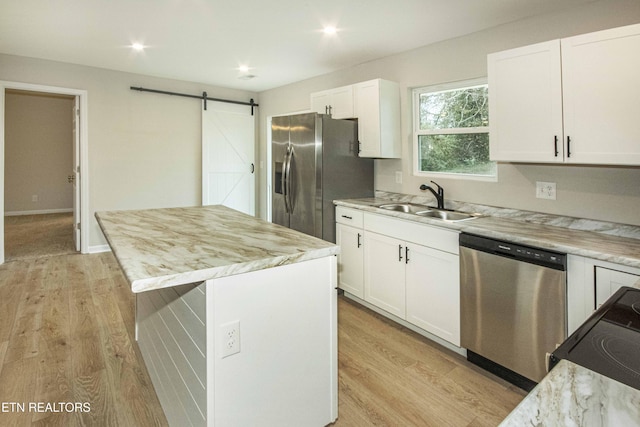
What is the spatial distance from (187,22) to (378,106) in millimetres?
1822

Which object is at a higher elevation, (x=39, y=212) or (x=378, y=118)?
(x=378, y=118)

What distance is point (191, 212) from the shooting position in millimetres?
2785

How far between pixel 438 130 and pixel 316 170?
1205 millimetres

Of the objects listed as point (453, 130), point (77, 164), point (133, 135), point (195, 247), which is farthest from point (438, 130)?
point (77, 164)

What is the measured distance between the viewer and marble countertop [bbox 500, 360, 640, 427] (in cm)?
66

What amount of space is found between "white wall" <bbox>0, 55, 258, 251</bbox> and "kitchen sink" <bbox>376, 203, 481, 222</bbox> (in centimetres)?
350

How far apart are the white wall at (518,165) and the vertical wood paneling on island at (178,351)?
249 cm

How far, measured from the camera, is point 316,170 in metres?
3.50

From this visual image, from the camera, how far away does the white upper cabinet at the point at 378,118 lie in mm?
3545

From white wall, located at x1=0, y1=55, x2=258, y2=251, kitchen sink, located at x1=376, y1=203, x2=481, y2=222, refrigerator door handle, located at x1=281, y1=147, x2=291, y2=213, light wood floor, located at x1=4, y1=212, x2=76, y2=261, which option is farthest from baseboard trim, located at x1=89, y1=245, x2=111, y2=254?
kitchen sink, located at x1=376, y1=203, x2=481, y2=222

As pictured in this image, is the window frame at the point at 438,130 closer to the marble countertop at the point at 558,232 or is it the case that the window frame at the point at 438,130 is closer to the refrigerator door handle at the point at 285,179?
the marble countertop at the point at 558,232

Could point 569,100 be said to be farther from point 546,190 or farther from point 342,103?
point 342,103

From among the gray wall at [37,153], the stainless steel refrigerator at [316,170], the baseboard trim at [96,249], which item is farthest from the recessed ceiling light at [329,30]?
the gray wall at [37,153]

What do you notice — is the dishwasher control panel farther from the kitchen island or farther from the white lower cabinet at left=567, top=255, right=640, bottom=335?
the kitchen island
